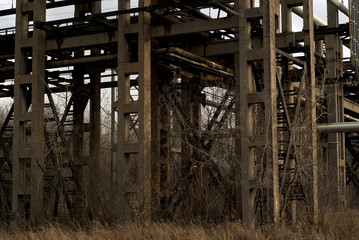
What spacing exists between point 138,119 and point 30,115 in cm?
422

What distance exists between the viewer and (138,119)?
18.7m

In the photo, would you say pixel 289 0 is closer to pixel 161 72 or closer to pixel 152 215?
pixel 161 72

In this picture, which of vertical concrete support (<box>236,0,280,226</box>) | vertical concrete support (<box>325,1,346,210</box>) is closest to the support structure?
vertical concrete support (<box>236,0,280,226</box>)

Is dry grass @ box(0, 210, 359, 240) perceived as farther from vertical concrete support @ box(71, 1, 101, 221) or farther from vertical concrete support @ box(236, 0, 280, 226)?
vertical concrete support @ box(71, 1, 101, 221)

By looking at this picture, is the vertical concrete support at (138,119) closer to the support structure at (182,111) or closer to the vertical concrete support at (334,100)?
the support structure at (182,111)

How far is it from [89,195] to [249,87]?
812cm

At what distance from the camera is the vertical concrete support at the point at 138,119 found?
1819cm

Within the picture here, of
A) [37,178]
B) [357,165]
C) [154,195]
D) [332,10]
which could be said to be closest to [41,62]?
[37,178]

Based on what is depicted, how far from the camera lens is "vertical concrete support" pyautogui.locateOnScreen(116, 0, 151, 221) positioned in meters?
18.2

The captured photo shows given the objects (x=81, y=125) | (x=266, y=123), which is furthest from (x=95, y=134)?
(x=266, y=123)

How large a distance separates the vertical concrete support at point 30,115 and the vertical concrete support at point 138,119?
3237 millimetres

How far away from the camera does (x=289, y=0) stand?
21.9 meters

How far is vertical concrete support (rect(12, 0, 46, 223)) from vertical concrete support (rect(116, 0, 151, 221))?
3.24 m

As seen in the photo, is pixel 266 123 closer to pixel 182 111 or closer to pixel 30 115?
pixel 182 111
